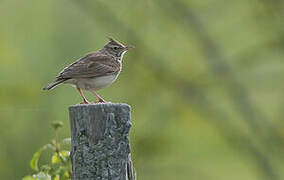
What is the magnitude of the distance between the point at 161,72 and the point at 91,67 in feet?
24.2

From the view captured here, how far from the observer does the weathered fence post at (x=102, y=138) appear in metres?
4.71

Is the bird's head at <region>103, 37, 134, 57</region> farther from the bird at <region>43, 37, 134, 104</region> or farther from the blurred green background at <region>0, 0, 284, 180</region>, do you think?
the blurred green background at <region>0, 0, 284, 180</region>

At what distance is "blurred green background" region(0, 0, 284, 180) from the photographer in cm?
1501

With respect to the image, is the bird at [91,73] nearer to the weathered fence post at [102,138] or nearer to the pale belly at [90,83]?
the pale belly at [90,83]

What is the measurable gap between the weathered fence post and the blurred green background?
32.0 ft

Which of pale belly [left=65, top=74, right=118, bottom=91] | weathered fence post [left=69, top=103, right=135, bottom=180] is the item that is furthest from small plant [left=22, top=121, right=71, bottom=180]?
pale belly [left=65, top=74, right=118, bottom=91]

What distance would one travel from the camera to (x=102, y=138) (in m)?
4.72

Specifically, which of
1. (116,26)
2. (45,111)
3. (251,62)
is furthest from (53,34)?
(251,62)

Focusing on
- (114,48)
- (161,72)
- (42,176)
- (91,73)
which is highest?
(161,72)

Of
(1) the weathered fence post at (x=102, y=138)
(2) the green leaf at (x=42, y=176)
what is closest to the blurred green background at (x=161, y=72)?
(2) the green leaf at (x=42, y=176)

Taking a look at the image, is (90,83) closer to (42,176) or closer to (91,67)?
(91,67)

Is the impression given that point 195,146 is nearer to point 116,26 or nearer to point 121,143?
point 116,26

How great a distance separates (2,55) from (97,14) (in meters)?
2.30

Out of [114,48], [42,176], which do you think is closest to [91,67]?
[114,48]
